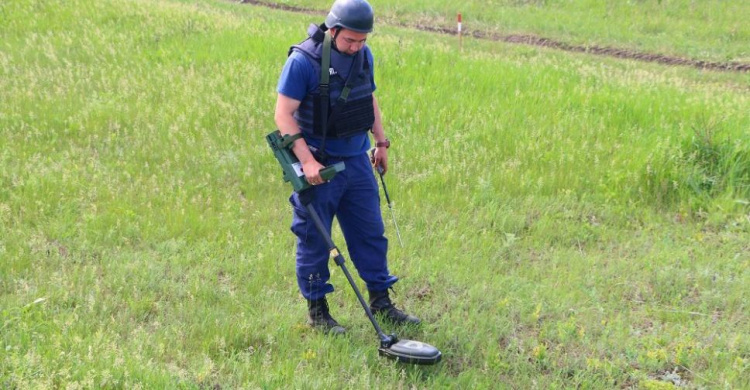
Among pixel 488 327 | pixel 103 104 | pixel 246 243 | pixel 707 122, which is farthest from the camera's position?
pixel 103 104

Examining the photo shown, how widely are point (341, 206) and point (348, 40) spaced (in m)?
1.12

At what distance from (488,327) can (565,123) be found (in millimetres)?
4287

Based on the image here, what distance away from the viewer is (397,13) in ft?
71.3

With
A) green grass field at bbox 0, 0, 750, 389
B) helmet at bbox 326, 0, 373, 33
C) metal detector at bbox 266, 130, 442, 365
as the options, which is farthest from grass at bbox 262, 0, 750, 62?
metal detector at bbox 266, 130, 442, 365

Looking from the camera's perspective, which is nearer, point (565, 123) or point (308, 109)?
point (308, 109)

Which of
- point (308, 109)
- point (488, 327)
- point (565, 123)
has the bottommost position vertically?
point (488, 327)

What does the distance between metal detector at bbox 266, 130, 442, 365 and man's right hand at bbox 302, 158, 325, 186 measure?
1.9 inches

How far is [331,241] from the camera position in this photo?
440cm

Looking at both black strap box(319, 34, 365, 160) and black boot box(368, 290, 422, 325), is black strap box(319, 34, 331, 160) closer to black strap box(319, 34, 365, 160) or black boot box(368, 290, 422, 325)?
black strap box(319, 34, 365, 160)

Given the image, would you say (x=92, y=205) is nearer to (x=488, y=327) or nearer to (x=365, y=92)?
(x=365, y=92)

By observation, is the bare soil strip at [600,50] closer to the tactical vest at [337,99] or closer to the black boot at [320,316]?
the tactical vest at [337,99]

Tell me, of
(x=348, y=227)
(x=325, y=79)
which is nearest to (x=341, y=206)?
(x=348, y=227)

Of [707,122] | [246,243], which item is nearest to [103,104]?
[246,243]

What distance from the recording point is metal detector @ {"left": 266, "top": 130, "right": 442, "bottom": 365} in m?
4.27
